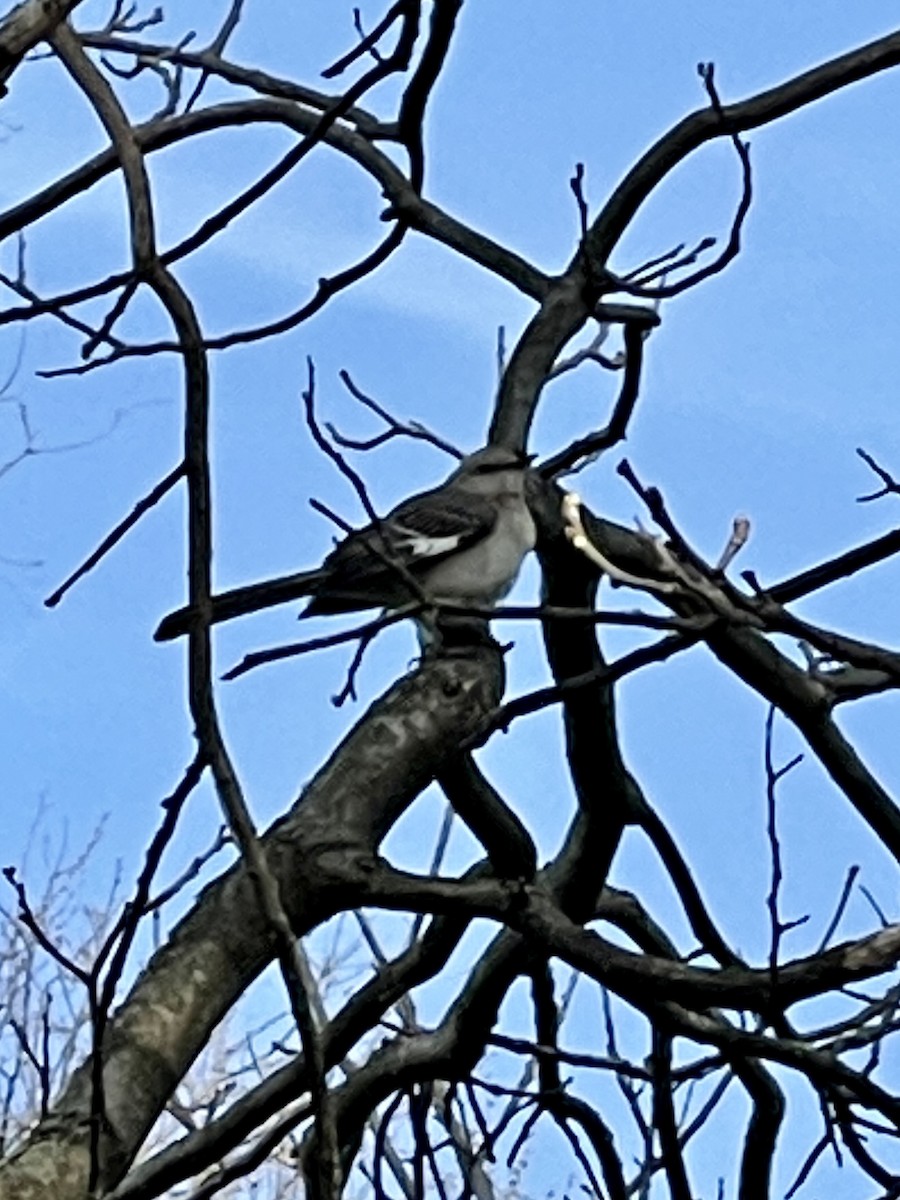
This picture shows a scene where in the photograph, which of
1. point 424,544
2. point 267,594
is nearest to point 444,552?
point 424,544

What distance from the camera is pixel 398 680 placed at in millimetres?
2520

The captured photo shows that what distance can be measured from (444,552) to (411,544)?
96 millimetres

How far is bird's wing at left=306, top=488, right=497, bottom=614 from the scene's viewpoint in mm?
3719

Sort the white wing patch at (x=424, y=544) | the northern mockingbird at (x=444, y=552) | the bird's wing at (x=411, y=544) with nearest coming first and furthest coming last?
the northern mockingbird at (x=444, y=552), the bird's wing at (x=411, y=544), the white wing patch at (x=424, y=544)

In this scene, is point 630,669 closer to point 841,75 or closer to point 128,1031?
point 128,1031

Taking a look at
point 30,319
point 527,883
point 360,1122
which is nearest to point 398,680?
point 527,883

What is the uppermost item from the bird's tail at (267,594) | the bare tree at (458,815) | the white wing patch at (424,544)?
the white wing patch at (424,544)

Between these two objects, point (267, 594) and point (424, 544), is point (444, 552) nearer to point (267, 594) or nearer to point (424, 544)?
point (424, 544)

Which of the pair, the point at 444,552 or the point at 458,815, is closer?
the point at 458,815

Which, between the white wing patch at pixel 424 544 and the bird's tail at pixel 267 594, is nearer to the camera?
the bird's tail at pixel 267 594

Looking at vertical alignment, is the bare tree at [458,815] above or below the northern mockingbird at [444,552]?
below

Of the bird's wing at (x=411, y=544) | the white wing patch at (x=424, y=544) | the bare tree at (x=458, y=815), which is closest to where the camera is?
the bare tree at (x=458, y=815)

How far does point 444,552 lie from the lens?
13.6ft

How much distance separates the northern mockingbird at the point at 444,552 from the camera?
338cm
